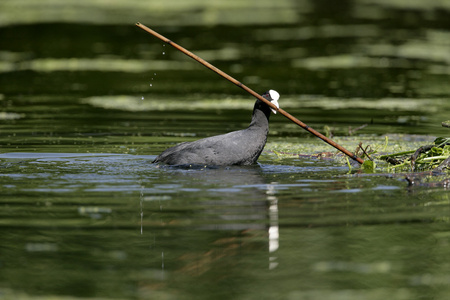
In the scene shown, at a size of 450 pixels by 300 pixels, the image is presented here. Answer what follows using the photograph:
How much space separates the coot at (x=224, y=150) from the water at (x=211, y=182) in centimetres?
15

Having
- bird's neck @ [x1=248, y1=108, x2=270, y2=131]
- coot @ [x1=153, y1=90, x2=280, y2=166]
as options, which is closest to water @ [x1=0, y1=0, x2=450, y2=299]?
coot @ [x1=153, y1=90, x2=280, y2=166]

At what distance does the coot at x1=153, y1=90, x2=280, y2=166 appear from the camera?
8992mm

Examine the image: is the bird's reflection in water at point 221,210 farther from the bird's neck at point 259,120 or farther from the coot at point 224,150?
the bird's neck at point 259,120

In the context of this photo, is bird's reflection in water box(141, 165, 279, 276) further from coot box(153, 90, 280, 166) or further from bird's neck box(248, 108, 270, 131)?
bird's neck box(248, 108, 270, 131)

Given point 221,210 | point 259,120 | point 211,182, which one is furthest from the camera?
point 259,120

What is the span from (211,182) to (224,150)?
96 cm

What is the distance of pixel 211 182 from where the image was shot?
26.6ft

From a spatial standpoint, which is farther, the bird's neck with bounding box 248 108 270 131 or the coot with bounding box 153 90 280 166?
the bird's neck with bounding box 248 108 270 131

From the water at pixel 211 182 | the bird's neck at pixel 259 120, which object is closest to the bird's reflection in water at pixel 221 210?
the water at pixel 211 182

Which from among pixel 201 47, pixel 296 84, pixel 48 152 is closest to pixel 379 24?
pixel 201 47

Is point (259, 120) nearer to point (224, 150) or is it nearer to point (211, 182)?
point (224, 150)

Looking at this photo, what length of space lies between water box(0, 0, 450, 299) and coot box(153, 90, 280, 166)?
151 millimetres

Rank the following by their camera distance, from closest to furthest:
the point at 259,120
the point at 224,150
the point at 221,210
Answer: the point at 221,210, the point at 224,150, the point at 259,120

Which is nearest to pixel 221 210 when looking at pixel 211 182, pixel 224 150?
pixel 211 182
